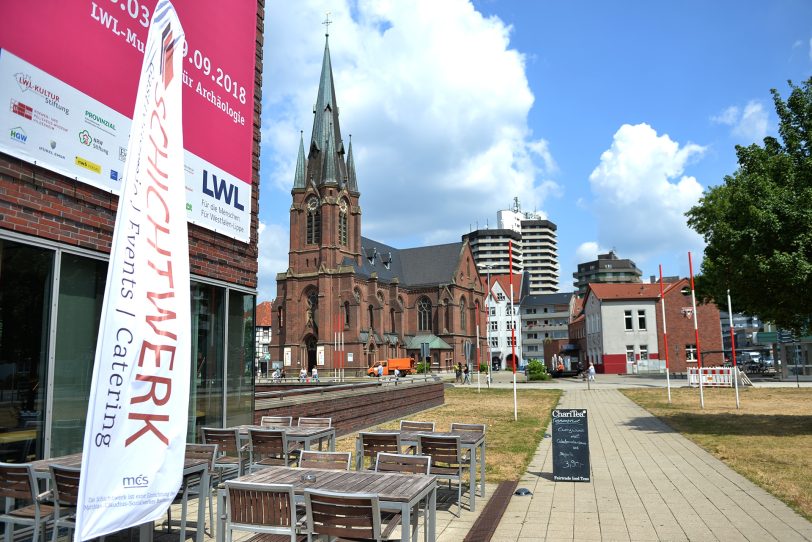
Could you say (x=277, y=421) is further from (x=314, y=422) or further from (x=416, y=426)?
(x=416, y=426)

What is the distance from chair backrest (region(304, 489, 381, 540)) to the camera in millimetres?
4379

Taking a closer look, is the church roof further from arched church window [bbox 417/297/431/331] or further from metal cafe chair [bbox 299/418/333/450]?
metal cafe chair [bbox 299/418/333/450]

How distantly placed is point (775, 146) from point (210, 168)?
15.2m

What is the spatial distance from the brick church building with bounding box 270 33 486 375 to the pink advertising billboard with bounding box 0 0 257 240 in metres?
57.4

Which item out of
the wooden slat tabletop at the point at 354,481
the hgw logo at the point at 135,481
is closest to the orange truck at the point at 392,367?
the wooden slat tabletop at the point at 354,481

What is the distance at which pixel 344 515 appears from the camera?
4477 millimetres

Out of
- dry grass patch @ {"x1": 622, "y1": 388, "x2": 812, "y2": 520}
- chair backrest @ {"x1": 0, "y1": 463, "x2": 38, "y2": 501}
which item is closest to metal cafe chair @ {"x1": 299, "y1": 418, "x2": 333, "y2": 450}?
chair backrest @ {"x1": 0, "y1": 463, "x2": 38, "y2": 501}

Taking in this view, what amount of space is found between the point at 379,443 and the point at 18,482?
14.3ft

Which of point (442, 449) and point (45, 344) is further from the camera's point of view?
point (442, 449)

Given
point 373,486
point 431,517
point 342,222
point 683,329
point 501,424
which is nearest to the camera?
point 373,486

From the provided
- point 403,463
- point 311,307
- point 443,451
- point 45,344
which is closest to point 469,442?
point 443,451

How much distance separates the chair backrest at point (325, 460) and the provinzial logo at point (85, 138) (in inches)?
185

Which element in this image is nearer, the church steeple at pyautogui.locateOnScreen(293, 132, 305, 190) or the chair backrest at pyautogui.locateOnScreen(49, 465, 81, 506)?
the chair backrest at pyautogui.locateOnScreen(49, 465, 81, 506)

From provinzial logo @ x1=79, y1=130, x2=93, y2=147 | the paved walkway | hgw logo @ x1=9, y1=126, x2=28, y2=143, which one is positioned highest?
provinzial logo @ x1=79, y1=130, x2=93, y2=147
